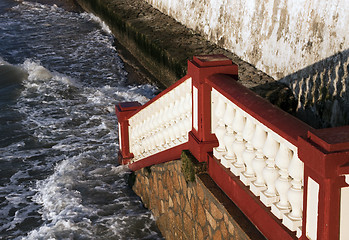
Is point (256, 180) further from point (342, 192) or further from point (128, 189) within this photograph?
point (128, 189)

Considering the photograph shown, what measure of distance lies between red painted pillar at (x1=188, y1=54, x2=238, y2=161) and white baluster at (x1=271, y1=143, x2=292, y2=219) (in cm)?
119

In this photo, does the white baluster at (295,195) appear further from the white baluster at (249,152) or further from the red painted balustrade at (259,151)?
the white baluster at (249,152)

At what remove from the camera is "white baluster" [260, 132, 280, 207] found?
3.33 meters

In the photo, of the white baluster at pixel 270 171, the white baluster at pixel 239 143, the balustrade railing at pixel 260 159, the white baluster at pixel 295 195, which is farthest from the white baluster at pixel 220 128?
the white baluster at pixel 295 195

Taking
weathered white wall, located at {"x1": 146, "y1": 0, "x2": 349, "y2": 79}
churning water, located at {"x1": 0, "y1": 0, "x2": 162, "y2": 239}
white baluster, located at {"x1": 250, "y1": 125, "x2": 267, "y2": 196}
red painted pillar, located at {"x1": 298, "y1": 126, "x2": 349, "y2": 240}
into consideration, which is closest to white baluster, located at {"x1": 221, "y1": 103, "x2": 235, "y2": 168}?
white baluster, located at {"x1": 250, "y1": 125, "x2": 267, "y2": 196}

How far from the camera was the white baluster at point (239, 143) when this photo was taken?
12.5 feet

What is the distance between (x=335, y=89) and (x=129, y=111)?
2541 mm

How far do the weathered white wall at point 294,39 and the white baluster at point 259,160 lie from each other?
103 inches

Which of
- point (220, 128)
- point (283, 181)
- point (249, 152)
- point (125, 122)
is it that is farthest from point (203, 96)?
point (125, 122)

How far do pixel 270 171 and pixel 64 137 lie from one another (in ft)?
21.1

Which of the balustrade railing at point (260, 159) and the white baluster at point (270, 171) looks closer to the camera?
the balustrade railing at point (260, 159)

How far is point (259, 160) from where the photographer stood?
354 centimetres

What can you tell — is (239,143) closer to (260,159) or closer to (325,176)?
(260,159)

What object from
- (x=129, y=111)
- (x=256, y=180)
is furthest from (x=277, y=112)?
(x=129, y=111)
